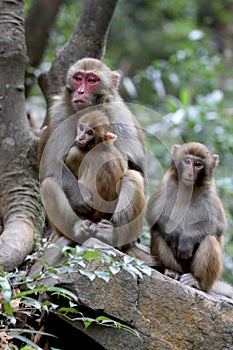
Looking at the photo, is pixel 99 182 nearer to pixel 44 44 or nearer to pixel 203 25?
pixel 44 44

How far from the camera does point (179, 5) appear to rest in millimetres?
16391

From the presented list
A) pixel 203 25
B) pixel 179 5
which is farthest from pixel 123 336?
pixel 203 25

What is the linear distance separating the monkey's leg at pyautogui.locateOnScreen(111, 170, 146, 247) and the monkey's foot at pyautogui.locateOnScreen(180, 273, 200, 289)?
0.60 m

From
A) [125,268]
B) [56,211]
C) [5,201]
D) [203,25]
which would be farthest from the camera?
[203,25]

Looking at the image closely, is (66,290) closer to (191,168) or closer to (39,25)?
(191,168)

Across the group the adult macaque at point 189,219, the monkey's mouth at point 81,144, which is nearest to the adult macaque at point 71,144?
the monkey's mouth at point 81,144

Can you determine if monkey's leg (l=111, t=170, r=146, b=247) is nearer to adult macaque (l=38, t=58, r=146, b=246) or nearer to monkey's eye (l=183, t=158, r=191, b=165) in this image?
adult macaque (l=38, t=58, r=146, b=246)

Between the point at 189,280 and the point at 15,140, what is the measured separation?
241 centimetres

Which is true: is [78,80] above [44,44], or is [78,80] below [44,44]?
above

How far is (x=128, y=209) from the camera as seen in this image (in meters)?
5.47

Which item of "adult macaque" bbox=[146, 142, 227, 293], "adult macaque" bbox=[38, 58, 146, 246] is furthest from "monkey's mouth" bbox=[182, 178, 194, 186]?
"adult macaque" bbox=[38, 58, 146, 246]

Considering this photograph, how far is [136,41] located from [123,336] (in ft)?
39.5

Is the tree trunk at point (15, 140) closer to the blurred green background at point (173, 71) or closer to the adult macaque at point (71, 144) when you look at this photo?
the adult macaque at point (71, 144)

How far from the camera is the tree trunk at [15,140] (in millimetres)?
6531
